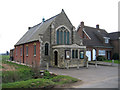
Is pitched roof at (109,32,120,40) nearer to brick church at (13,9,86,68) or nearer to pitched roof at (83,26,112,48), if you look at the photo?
pitched roof at (83,26,112,48)

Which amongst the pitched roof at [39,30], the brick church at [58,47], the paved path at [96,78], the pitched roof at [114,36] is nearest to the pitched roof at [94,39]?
the pitched roof at [114,36]

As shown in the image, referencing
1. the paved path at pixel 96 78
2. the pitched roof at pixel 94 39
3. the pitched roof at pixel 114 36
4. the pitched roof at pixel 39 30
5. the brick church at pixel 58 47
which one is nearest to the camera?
the paved path at pixel 96 78

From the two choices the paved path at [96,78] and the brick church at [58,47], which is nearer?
the paved path at [96,78]

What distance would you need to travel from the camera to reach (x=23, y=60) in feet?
94.1

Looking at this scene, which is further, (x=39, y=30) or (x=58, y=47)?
(x=39, y=30)

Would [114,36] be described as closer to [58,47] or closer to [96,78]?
[58,47]

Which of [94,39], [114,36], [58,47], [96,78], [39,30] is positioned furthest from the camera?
[114,36]

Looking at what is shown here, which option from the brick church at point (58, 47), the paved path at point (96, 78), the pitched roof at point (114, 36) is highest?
the pitched roof at point (114, 36)

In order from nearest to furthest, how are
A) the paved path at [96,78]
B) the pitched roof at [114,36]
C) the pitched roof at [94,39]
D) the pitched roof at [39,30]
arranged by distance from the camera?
1. the paved path at [96,78]
2. the pitched roof at [39,30]
3. the pitched roof at [94,39]
4. the pitched roof at [114,36]

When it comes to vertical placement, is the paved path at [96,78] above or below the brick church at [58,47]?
below

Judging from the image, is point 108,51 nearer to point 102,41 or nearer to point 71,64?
point 102,41

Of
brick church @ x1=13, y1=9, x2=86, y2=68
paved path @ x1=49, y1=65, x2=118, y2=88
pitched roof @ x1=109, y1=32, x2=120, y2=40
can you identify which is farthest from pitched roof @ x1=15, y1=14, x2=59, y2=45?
pitched roof @ x1=109, y1=32, x2=120, y2=40

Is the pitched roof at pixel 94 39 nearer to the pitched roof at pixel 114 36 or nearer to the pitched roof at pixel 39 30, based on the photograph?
the pitched roof at pixel 114 36

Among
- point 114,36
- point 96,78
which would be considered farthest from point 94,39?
point 96,78
